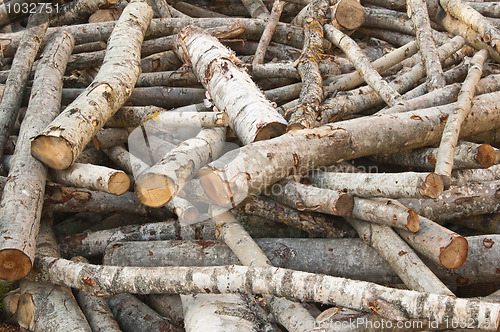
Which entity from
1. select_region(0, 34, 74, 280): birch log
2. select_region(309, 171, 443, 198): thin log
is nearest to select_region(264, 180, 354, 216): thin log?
select_region(309, 171, 443, 198): thin log

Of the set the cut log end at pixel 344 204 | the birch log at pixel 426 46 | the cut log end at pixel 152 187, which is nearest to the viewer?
the cut log end at pixel 344 204

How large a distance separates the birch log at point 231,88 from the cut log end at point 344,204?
94 cm

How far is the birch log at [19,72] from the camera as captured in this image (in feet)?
14.7

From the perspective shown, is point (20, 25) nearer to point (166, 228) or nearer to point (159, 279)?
point (166, 228)

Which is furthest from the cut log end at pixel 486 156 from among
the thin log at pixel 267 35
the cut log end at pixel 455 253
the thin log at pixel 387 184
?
the thin log at pixel 267 35

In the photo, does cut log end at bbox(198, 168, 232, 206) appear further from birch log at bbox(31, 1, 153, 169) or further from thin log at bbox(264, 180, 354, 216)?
birch log at bbox(31, 1, 153, 169)

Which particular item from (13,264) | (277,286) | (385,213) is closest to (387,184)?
(385,213)

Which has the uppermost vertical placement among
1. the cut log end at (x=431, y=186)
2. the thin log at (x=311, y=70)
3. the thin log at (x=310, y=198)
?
the thin log at (x=311, y=70)

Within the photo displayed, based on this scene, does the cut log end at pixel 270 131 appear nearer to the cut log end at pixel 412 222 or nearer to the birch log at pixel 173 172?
the birch log at pixel 173 172

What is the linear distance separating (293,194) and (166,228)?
105 cm

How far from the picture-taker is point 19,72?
4855 mm

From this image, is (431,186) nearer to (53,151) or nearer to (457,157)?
(457,157)

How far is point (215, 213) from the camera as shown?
3736mm

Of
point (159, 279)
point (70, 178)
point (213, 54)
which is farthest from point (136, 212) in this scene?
point (213, 54)
